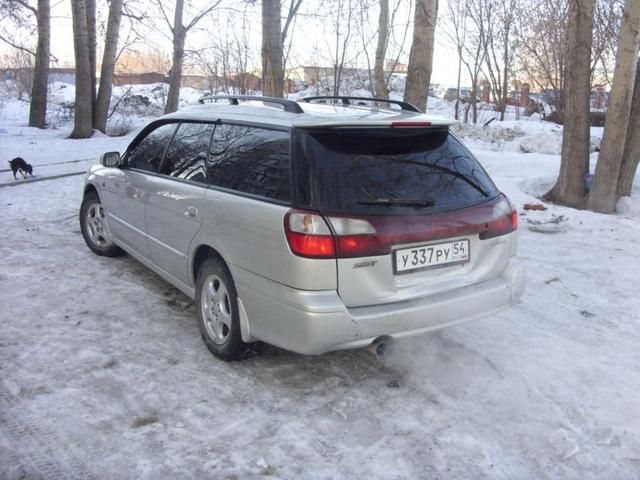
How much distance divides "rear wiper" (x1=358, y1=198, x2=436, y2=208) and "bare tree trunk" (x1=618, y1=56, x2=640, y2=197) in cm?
616

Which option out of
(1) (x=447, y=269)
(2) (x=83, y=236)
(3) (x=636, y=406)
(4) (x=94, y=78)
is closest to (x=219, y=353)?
(1) (x=447, y=269)

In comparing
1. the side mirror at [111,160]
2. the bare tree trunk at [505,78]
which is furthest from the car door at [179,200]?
the bare tree trunk at [505,78]

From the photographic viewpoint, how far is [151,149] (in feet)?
15.6

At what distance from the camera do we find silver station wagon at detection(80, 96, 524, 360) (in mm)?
2963

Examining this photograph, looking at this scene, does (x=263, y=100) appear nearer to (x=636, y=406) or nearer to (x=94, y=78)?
(x=636, y=406)

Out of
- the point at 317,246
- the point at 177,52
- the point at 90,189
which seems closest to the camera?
the point at 317,246

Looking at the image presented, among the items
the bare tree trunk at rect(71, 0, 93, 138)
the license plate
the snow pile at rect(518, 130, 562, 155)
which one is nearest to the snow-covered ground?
the license plate

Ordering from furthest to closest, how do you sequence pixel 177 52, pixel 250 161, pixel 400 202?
pixel 177 52 → pixel 250 161 → pixel 400 202

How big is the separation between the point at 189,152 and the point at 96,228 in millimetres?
2149

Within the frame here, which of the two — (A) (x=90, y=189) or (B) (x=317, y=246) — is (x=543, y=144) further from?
(B) (x=317, y=246)

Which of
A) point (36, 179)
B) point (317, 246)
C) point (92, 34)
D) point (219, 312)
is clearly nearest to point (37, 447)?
point (219, 312)

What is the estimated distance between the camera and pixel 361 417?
3076 millimetres

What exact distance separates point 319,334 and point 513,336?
1822mm

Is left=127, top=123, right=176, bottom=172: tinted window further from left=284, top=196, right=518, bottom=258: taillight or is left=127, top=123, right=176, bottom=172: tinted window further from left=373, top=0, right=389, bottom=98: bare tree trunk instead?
left=373, top=0, right=389, bottom=98: bare tree trunk
